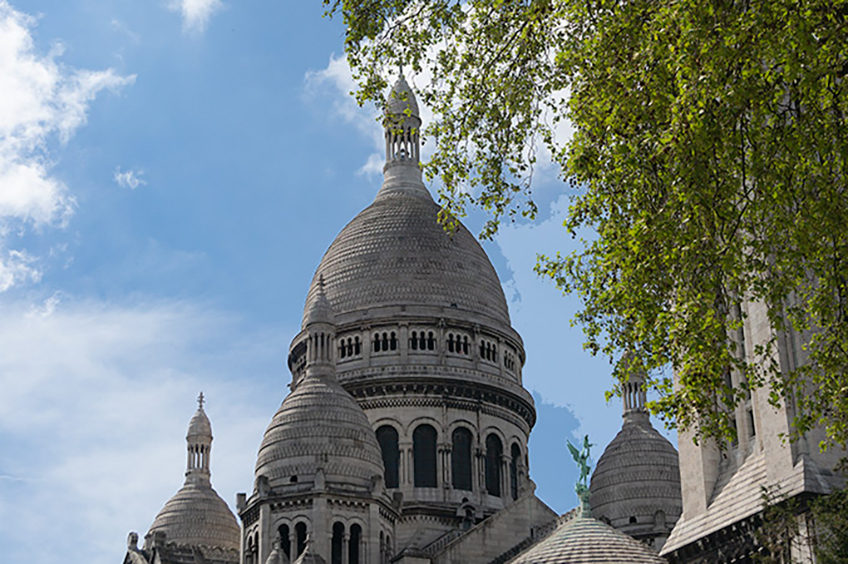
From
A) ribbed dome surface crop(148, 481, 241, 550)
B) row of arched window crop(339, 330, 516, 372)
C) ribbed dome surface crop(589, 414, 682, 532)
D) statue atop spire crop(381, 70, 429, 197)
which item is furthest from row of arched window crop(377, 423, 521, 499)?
statue atop spire crop(381, 70, 429, 197)

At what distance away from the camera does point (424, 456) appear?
63.2 m

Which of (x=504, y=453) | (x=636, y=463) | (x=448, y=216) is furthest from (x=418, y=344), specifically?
(x=448, y=216)

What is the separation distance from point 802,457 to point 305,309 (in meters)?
41.6

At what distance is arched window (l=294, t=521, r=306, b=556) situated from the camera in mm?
51719

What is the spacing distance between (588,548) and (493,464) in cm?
2183

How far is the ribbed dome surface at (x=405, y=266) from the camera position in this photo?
66.9m

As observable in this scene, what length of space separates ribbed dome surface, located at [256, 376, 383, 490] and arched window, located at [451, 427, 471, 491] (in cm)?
840

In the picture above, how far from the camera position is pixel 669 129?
19.3 meters

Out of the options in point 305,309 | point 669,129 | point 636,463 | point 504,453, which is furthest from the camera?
point 305,309

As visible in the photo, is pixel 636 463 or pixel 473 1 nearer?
pixel 473 1

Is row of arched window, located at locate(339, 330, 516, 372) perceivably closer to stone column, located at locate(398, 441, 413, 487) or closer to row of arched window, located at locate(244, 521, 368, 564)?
stone column, located at locate(398, 441, 413, 487)

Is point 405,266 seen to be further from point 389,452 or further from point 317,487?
point 317,487

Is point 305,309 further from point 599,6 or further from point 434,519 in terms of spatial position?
point 599,6

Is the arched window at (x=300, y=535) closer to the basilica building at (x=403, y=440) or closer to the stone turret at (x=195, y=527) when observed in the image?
the basilica building at (x=403, y=440)
